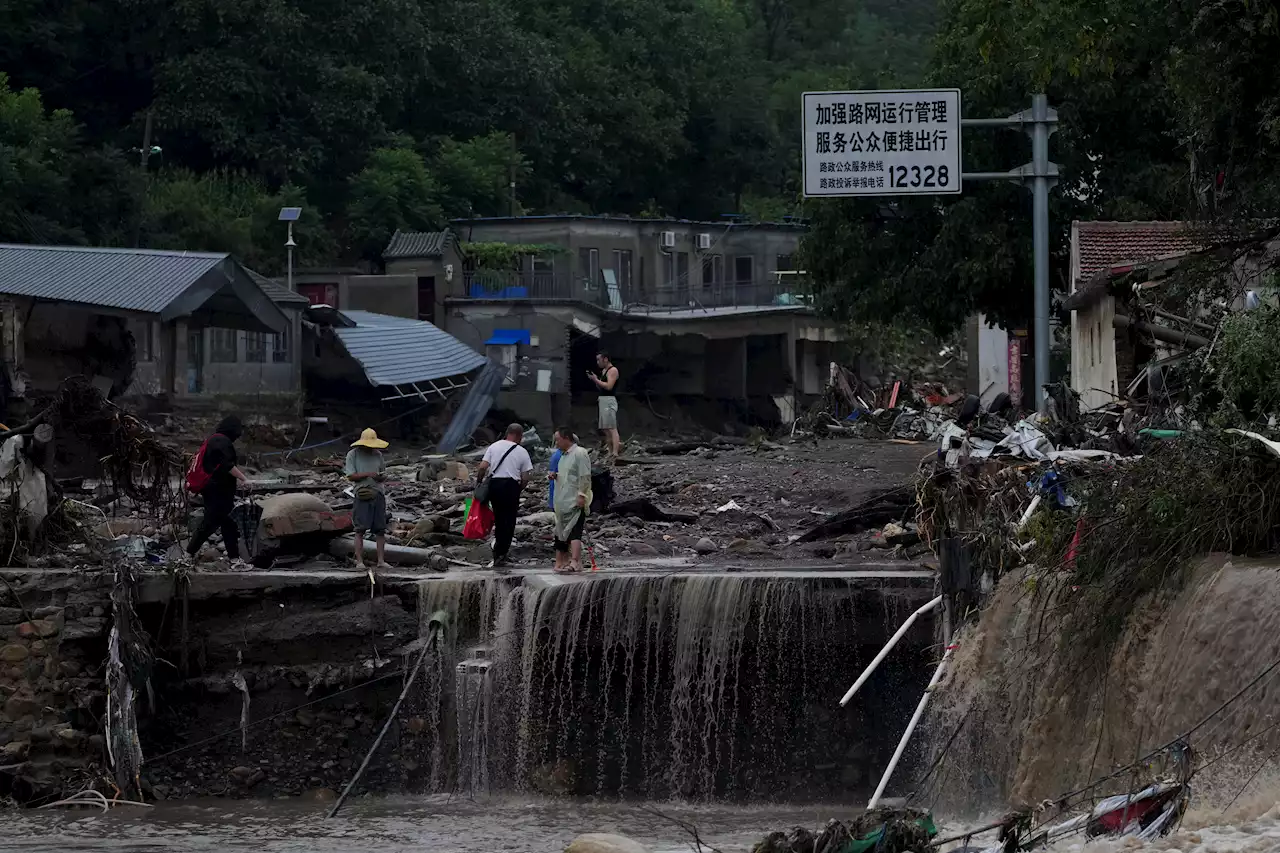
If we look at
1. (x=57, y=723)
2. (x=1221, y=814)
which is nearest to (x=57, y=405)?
(x=57, y=723)

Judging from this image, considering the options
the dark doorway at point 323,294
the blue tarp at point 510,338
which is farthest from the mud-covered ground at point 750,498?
the dark doorway at point 323,294

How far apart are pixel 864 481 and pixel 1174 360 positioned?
21.7 ft

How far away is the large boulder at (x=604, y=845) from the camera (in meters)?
11.6

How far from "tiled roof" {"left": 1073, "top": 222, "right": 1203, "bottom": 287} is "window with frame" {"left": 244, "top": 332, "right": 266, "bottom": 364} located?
1794 centimetres

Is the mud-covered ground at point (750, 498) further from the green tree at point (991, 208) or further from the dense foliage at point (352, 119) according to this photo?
the dense foliage at point (352, 119)

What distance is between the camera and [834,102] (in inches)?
795

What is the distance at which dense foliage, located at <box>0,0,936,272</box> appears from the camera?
4669 centimetres

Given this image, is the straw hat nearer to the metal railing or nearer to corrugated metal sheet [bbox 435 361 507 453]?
corrugated metal sheet [bbox 435 361 507 453]

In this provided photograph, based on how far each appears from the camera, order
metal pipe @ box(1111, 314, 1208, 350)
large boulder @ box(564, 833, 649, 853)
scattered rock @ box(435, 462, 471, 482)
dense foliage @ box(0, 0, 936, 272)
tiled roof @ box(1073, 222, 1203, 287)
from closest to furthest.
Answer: large boulder @ box(564, 833, 649, 853) → metal pipe @ box(1111, 314, 1208, 350) → tiled roof @ box(1073, 222, 1203, 287) → scattered rock @ box(435, 462, 471, 482) → dense foliage @ box(0, 0, 936, 272)

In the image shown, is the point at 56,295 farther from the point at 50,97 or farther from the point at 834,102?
the point at 50,97

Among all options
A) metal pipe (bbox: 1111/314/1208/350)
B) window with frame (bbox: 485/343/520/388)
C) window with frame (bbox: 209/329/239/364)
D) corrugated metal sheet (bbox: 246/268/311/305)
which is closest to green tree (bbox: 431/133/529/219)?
window with frame (bbox: 485/343/520/388)

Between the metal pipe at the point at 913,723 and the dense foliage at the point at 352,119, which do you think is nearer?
the metal pipe at the point at 913,723

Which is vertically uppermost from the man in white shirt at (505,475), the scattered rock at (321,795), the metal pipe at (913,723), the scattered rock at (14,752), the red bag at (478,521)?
the man in white shirt at (505,475)

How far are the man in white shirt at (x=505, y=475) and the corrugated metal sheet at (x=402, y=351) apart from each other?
64.7 feet
